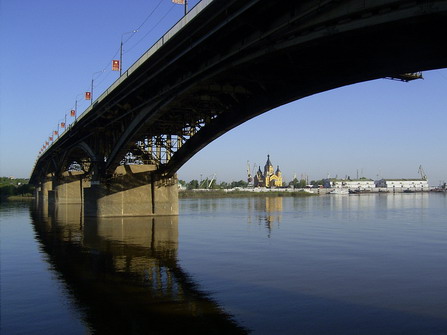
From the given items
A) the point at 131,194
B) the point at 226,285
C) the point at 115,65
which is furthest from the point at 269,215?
the point at 226,285

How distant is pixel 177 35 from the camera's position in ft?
77.4

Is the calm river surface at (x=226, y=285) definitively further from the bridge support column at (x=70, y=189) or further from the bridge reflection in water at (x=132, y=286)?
the bridge support column at (x=70, y=189)

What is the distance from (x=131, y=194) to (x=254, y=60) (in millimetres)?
36840

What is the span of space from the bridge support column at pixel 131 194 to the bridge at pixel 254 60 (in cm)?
264

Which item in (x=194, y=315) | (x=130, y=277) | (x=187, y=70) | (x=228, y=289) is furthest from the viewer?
(x=187, y=70)

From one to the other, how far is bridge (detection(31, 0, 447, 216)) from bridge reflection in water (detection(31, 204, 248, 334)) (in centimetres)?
1056

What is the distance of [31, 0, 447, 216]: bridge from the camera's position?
15.0 meters

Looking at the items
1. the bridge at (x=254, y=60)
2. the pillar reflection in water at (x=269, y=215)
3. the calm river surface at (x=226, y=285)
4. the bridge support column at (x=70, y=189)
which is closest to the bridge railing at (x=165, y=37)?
the bridge at (x=254, y=60)

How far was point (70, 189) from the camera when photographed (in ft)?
308

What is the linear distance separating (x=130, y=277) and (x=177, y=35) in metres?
12.9

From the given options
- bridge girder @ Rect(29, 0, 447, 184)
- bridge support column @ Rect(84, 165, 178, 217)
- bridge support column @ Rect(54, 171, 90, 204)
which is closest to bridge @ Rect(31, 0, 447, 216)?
bridge girder @ Rect(29, 0, 447, 184)

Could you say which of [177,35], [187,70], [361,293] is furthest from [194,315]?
[187,70]

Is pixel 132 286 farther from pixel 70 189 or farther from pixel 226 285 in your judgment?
pixel 70 189

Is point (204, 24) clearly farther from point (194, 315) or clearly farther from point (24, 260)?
point (24, 260)
